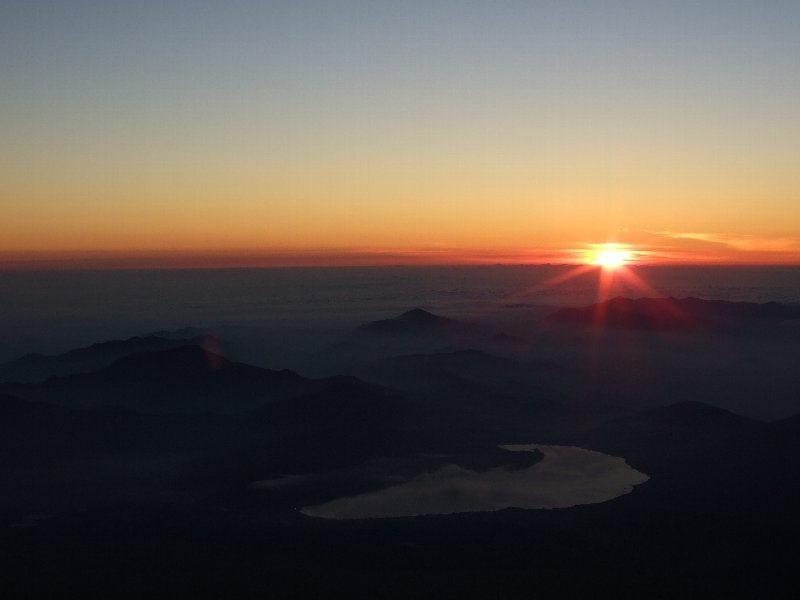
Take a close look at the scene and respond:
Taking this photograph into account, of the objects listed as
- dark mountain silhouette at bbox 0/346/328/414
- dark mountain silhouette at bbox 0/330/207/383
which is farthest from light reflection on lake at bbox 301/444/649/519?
dark mountain silhouette at bbox 0/330/207/383

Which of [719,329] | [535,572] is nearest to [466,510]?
[535,572]

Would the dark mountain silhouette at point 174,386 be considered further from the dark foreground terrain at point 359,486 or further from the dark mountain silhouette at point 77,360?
the dark mountain silhouette at point 77,360

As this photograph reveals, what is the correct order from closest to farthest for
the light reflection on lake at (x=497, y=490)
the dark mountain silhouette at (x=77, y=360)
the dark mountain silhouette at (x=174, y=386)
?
the light reflection on lake at (x=497, y=490) → the dark mountain silhouette at (x=174, y=386) → the dark mountain silhouette at (x=77, y=360)

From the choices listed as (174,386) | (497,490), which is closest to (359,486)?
(497,490)

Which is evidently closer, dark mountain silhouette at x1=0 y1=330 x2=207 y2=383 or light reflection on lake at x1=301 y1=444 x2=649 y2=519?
light reflection on lake at x1=301 y1=444 x2=649 y2=519

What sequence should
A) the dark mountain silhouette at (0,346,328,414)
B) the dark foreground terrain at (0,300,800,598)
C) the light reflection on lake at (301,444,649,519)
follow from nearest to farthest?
the dark foreground terrain at (0,300,800,598) → the light reflection on lake at (301,444,649,519) → the dark mountain silhouette at (0,346,328,414)

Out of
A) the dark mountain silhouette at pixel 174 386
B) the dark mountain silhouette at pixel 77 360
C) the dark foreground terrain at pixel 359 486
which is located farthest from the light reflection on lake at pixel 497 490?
the dark mountain silhouette at pixel 77 360

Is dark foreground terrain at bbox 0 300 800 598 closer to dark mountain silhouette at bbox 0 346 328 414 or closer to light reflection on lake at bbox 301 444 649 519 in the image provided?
dark mountain silhouette at bbox 0 346 328 414
